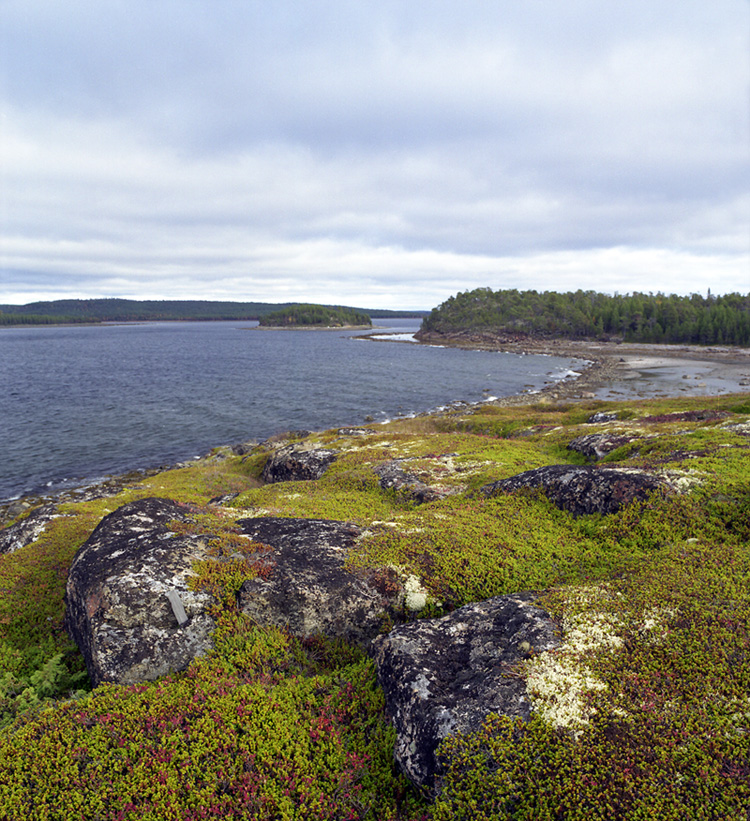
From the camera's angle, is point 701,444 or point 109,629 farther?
point 701,444

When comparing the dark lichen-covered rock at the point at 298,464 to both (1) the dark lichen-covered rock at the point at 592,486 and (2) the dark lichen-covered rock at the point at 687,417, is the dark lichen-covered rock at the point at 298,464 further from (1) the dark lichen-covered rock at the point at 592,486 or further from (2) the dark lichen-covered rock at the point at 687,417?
(2) the dark lichen-covered rock at the point at 687,417

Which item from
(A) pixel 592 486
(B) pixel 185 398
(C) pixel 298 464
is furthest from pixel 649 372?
(A) pixel 592 486

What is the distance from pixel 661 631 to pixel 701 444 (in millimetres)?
14587

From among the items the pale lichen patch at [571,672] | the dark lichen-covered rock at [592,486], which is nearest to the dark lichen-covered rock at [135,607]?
the pale lichen patch at [571,672]

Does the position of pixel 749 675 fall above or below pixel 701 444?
below

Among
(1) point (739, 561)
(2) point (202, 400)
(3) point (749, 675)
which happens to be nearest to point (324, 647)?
(3) point (749, 675)

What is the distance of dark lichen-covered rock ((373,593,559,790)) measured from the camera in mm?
7125

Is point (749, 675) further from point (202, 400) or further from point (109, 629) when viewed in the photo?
point (202, 400)

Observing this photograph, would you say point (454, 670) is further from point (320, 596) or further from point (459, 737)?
point (320, 596)

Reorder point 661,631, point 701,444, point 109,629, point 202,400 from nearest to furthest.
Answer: point 661,631 → point 109,629 → point 701,444 → point 202,400

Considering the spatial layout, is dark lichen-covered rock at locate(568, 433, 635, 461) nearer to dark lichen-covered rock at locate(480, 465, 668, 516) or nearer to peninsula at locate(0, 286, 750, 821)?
peninsula at locate(0, 286, 750, 821)

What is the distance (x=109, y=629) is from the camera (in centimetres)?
940

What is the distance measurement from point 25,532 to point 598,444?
29.0 meters

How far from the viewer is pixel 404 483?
2125 cm
